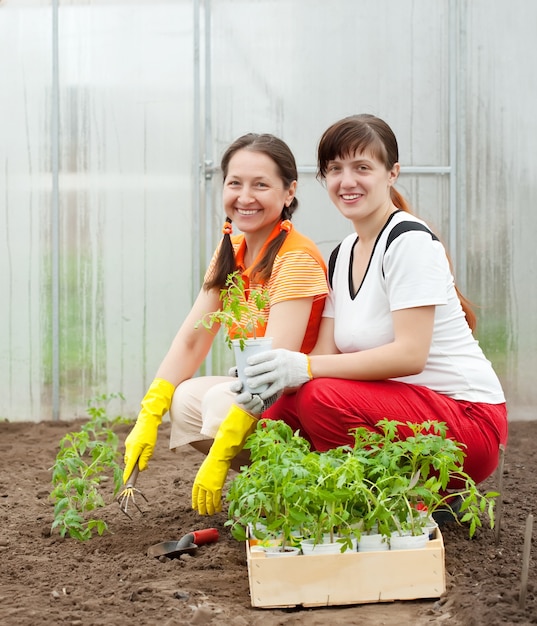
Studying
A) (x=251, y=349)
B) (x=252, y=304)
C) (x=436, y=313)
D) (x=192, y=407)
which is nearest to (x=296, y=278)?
(x=252, y=304)

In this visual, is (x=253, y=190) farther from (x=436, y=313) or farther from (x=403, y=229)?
(x=436, y=313)

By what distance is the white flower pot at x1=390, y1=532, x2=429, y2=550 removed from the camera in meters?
2.18

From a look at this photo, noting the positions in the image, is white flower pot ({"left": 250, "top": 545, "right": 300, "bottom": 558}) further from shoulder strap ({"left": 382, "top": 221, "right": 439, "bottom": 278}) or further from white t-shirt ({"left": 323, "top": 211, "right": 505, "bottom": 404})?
shoulder strap ({"left": 382, "top": 221, "right": 439, "bottom": 278})

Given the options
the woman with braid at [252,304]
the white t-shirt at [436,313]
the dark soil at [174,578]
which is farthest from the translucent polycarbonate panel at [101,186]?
the white t-shirt at [436,313]

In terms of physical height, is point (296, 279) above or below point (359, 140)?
below

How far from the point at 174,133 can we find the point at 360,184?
278 cm

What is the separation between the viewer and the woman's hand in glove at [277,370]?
2428mm

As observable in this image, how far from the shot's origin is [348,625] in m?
2.02

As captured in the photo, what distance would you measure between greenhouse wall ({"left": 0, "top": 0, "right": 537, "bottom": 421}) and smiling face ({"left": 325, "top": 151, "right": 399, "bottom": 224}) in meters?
2.58

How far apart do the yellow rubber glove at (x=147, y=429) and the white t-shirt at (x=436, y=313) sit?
635 mm

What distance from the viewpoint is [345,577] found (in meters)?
2.15

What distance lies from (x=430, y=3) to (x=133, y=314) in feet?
8.19

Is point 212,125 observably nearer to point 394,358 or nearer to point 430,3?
point 430,3

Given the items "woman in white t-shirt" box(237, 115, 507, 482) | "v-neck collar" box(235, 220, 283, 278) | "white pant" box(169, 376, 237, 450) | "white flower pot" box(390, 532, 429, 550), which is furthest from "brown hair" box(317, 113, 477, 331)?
"white flower pot" box(390, 532, 429, 550)
